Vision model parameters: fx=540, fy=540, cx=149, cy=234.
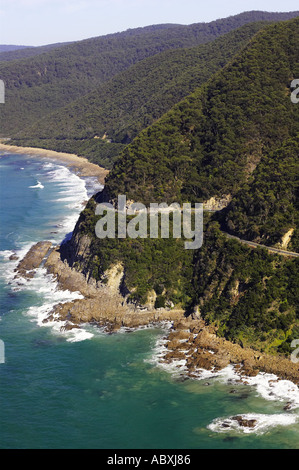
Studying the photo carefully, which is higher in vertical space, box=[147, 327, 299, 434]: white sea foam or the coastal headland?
the coastal headland

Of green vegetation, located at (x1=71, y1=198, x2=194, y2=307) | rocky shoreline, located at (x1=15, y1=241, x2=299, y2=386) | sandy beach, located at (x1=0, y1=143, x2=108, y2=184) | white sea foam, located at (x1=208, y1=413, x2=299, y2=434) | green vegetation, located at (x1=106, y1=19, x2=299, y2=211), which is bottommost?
white sea foam, located at (x1=208, y1=413, x2=299, y2=434)

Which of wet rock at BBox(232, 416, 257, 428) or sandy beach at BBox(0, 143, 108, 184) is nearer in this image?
wet rock at BBox(232, 416, 257, 428)

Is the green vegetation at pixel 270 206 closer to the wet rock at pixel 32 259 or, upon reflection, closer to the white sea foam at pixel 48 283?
the white sea foam at pixel 48 283

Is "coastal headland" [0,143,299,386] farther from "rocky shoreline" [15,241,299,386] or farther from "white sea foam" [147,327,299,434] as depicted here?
"white sea foam" [147,327,299,434]

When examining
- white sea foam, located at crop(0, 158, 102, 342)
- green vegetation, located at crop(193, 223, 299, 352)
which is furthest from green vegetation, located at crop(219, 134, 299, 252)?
white sea foam, located at crop(0, 158, 102, 342)

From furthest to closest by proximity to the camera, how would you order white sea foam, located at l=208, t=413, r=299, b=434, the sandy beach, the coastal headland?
the sandy beach < the coastal headland < white sea foam, located at l=208, t=413, r=299, b=434
